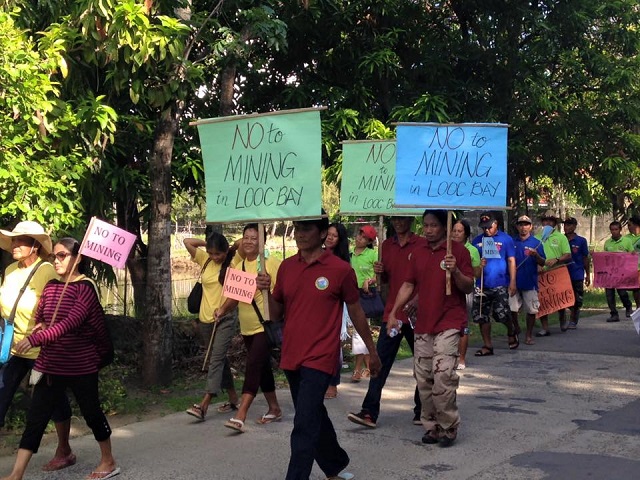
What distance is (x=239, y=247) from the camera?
7.93m

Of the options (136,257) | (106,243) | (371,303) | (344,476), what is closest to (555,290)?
(371,303)

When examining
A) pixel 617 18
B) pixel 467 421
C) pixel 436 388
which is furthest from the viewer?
pixel 617 18

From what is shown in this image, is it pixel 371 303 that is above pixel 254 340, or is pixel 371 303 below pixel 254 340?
above

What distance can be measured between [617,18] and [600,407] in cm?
1006

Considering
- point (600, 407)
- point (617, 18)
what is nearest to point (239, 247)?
point (600, 407)

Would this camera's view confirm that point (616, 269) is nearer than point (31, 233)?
No

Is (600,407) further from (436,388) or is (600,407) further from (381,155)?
(381,155)

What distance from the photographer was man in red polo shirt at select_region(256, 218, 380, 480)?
17.2 ft

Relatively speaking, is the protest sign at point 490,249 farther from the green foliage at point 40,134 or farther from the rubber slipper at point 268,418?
the green foliage at point 40,134

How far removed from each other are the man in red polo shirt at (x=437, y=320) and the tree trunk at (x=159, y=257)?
122 inches

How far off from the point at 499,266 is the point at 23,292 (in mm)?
7084

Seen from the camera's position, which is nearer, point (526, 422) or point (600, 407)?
point (526, 422)

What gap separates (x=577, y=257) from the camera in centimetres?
1516

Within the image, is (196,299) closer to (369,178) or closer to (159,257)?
(159,257)
